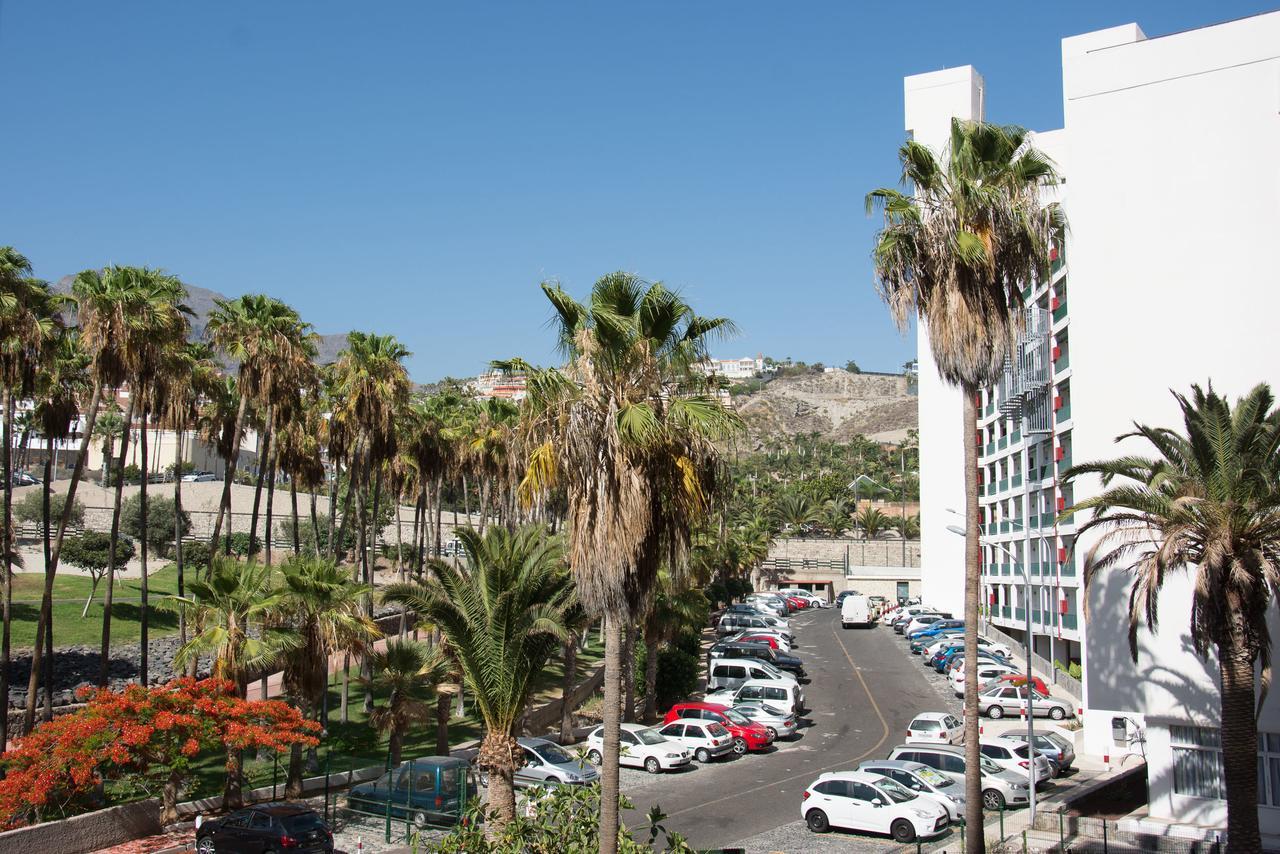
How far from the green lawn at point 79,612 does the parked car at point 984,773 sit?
137 ft

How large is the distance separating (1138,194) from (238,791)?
26560 mm

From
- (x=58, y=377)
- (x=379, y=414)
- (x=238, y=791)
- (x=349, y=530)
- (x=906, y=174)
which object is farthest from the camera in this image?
(x=349, y=530)

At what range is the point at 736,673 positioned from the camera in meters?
45.0

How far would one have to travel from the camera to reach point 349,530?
9944cm

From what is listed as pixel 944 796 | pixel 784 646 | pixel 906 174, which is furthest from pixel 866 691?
pixel 906 174

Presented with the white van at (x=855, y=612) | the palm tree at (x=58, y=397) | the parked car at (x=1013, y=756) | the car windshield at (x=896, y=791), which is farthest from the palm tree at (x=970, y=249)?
A: the white van at (x=855, y=612)

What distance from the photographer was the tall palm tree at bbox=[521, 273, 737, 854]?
513 inches

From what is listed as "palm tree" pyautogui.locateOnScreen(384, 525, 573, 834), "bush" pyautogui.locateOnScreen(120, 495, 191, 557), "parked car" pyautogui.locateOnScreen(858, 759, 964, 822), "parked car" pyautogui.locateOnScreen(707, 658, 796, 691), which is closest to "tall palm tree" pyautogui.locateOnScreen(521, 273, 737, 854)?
"palm tree" pyautogui.locateOnScreen(384, 525, 573, 834)

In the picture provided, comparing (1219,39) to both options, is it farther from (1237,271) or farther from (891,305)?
(891,305)

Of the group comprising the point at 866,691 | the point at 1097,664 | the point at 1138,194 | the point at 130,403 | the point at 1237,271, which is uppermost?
the point at 1138,194

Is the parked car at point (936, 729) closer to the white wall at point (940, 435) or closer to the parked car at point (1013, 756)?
the parked car at point (1013, 756)

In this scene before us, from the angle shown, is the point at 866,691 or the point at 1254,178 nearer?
the point at 1254,178

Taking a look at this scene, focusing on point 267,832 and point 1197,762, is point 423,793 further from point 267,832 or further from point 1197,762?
point 1197,762

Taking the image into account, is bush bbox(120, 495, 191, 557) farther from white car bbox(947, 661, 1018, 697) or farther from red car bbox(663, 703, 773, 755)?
white car bbox(947, 661, 1018, 697)
